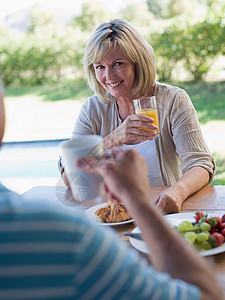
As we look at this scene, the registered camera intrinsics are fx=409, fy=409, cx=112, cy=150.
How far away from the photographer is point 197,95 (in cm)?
780

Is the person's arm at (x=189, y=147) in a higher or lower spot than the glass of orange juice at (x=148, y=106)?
lower

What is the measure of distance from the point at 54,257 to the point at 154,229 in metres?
0.24

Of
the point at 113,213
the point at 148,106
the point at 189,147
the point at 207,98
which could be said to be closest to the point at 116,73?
the point at 148,106

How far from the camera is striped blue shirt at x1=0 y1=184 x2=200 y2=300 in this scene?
0.59m

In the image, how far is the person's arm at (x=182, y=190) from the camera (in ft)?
5.13

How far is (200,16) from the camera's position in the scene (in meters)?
7.80

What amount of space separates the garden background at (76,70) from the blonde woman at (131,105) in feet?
8.01

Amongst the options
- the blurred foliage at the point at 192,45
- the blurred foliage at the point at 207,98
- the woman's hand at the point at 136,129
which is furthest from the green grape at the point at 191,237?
the blurred foliage at the point at 192,45

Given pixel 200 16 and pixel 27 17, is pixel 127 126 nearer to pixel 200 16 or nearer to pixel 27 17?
pixel 200 16

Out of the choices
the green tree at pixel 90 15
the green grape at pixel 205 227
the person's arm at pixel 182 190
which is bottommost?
the person's arm at pixel 182 190

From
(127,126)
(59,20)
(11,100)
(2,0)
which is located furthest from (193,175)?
(59,20)

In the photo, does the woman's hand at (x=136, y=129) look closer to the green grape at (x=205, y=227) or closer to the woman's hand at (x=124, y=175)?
the green grape at (x=205, y=227)

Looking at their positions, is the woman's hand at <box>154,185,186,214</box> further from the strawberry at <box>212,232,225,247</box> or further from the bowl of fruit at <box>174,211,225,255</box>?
the strawberry at <box>212,232,225,247</box>

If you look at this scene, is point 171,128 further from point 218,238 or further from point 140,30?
point 140,30
